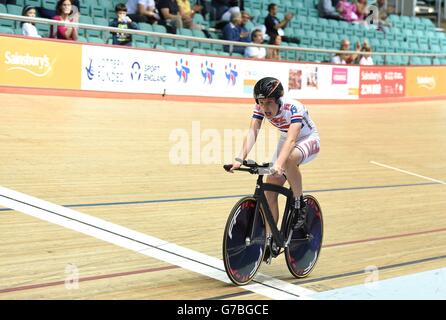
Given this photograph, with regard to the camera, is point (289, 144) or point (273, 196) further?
point (273, 196)

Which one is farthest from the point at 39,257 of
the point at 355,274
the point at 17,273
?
the point at 355,274

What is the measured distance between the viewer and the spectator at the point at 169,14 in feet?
41.9

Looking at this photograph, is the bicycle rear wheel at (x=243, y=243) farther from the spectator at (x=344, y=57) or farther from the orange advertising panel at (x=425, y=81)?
the orange advertising panel at (x=425, y=81)

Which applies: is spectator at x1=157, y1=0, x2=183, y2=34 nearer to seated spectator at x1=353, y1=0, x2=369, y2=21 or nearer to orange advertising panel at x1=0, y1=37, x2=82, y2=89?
orange advertising panel at x1=0, y1=37, x2=82, y2=89

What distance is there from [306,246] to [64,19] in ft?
23.7

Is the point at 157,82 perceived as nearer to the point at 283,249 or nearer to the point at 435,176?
the point at 435,176

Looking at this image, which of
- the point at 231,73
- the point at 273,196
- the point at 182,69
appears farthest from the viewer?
the point at 231,73

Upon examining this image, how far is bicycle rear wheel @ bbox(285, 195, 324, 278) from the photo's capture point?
4266 millimetres

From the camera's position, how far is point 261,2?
16.2 m

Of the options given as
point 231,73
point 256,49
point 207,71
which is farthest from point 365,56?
point 207,71

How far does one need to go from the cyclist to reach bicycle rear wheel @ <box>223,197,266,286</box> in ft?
0.36

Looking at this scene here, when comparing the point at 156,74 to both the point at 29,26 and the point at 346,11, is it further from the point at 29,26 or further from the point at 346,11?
the point at 346,11

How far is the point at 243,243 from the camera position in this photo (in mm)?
3920

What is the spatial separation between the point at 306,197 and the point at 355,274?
603mm
